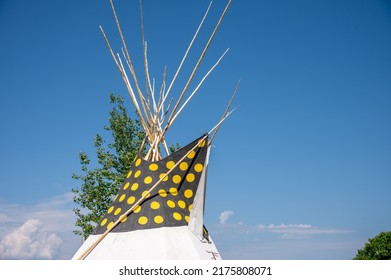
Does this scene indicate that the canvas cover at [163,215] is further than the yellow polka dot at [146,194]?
No

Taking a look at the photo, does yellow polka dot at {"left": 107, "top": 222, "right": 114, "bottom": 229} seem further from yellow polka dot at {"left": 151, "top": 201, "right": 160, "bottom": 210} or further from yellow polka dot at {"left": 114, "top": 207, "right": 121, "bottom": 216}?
yellow polka dot at {"left": 151, "top": 201, "right": 160, "bottom": 210}

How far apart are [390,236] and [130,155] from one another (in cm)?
1095

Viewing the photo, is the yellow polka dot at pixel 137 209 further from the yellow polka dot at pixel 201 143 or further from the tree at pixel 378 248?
the tree at pixel 378 248

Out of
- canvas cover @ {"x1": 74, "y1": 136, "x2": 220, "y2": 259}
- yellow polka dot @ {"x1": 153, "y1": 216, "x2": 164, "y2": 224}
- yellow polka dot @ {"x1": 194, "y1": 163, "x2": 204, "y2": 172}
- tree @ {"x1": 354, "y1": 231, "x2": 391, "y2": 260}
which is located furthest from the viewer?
tree @ {"x1": 354, "y1": 231, "x2": 391, "y2": 260}

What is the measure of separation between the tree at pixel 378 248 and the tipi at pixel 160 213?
12312mm

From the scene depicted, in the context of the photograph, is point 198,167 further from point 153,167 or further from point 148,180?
point 148,180

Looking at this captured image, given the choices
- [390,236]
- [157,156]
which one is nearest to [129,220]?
[157,156]

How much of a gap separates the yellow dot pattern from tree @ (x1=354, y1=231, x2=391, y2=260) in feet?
41.6

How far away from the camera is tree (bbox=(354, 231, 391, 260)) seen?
16641 millimetres

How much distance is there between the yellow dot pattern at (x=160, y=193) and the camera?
6.18 meters

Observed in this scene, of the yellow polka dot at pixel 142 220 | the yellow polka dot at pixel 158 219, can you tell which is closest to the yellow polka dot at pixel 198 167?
the yellow polka dot at pixel 158 219

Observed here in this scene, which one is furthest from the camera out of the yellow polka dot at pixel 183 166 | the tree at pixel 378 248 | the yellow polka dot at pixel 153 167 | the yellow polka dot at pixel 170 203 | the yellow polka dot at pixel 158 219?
the tree at pixel 378 248

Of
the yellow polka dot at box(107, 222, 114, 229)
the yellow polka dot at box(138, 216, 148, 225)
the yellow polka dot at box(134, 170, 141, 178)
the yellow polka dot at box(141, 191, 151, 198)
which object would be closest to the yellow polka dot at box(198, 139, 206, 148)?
the yellow polka dot at box(134, 170, 141, 178)

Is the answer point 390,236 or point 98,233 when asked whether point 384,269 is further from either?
point 390,236
